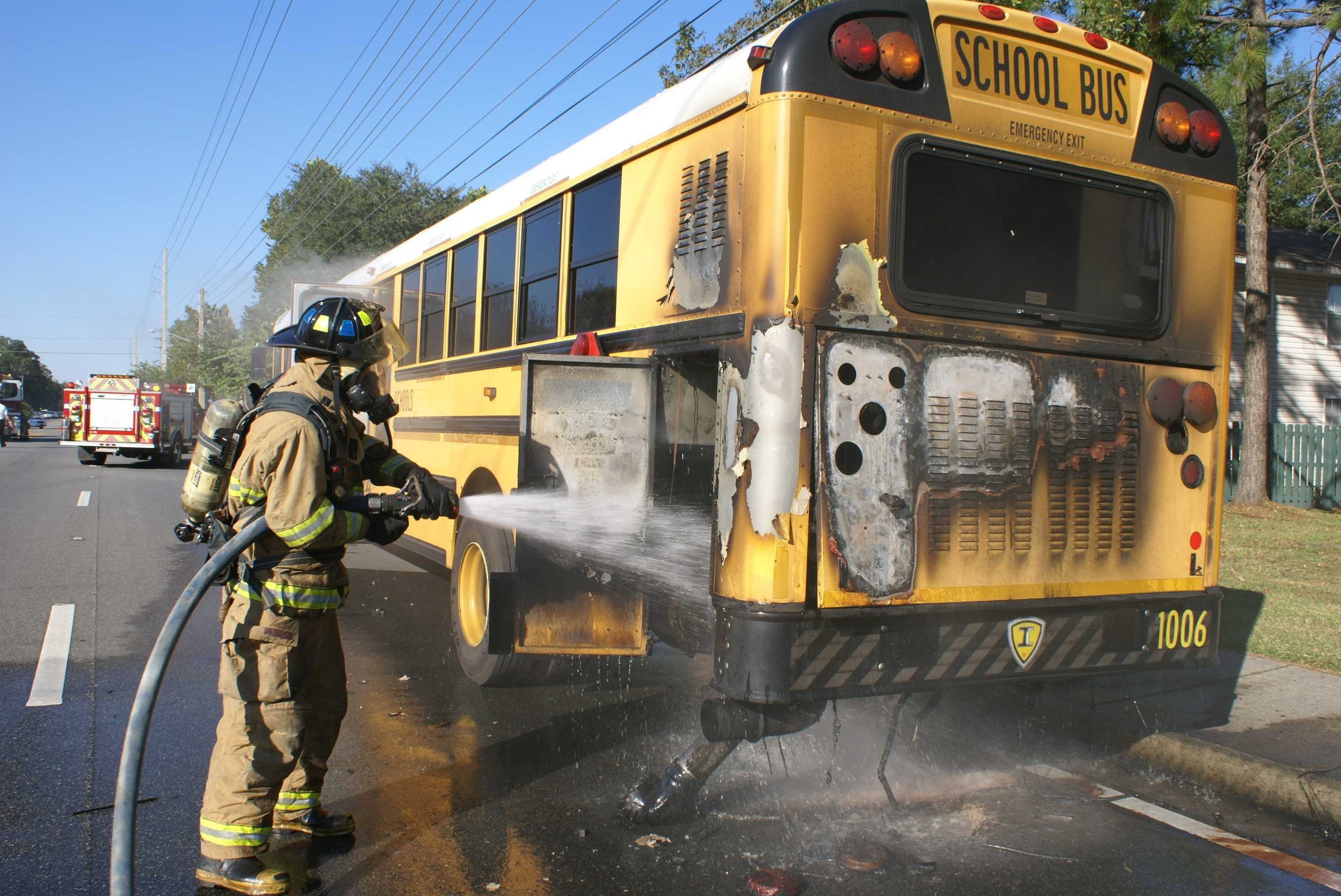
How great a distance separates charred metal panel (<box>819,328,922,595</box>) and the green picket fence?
15661 millimetres

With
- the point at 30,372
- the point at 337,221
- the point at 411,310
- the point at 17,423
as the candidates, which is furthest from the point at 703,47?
the point at 30,372

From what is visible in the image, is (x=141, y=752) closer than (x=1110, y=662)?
Yes

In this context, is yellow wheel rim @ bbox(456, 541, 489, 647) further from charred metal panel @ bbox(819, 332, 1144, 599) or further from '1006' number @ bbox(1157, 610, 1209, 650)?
'1006' number @ bbox(1157, 610, 1209, 650)

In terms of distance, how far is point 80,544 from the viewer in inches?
461

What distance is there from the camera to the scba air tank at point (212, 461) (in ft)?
11.9

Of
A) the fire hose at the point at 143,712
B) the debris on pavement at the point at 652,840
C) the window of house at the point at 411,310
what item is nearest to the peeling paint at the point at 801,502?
the debris on pavement at the point at 652,840

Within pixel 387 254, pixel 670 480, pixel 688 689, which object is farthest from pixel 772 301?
pixel 387 254

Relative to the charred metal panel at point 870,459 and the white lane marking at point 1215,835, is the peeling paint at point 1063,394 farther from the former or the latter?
the white lane marking at point 1215,835

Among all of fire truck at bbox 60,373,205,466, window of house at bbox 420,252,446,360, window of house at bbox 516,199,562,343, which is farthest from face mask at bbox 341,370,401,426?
fire truck at bbox 60,373,205,466

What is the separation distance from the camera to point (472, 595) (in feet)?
20.2

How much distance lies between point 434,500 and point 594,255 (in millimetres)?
1895

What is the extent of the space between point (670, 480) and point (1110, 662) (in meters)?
2.04

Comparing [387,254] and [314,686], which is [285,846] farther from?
[387,254]

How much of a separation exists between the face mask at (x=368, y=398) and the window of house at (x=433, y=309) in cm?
363
